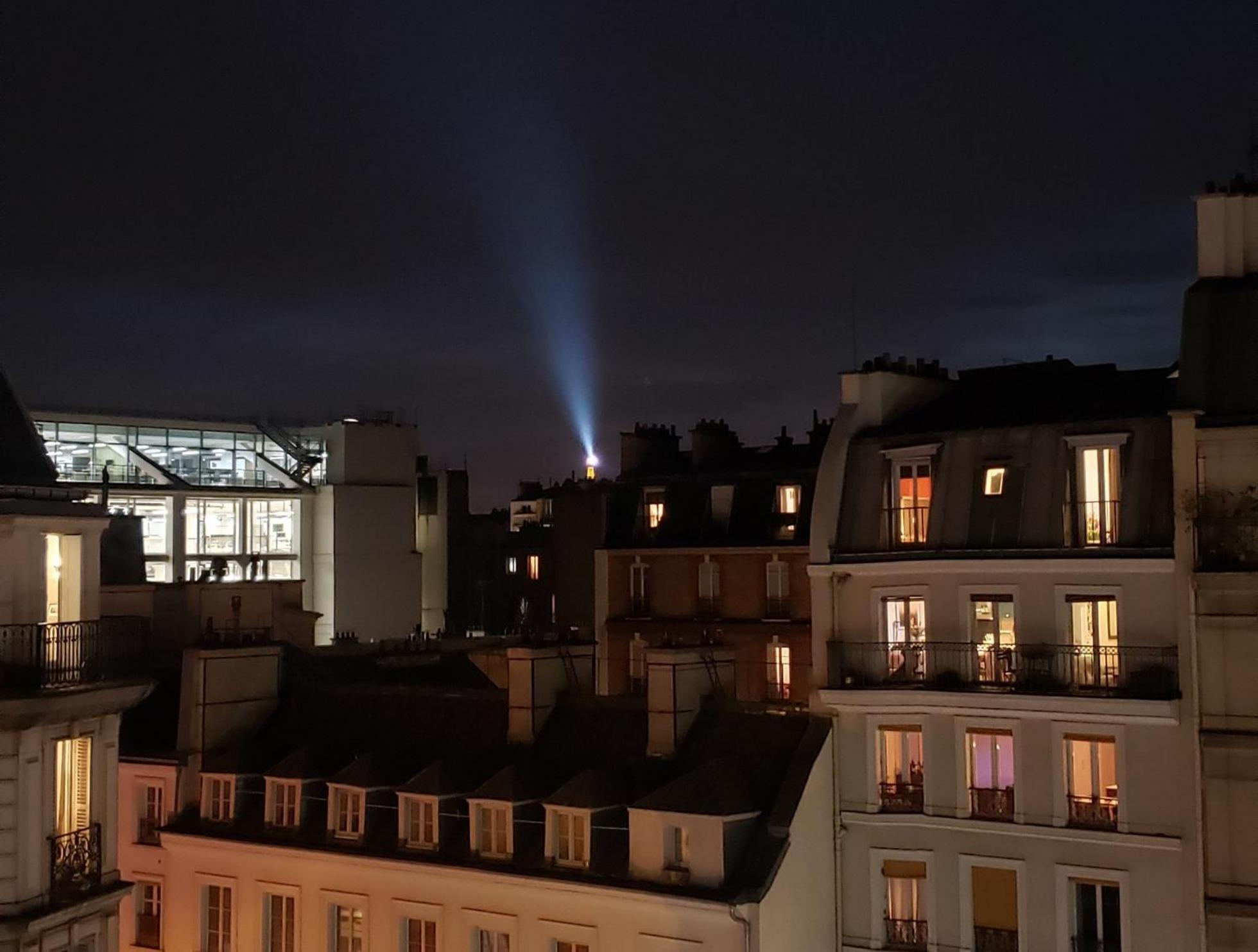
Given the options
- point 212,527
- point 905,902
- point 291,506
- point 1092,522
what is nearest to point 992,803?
point 905,902

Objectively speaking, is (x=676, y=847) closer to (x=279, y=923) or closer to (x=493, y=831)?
(x=493, y=831)

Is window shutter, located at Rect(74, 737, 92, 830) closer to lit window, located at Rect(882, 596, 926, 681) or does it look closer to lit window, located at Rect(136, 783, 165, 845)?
lit window, located at Rect(136, 783, 165, 845)

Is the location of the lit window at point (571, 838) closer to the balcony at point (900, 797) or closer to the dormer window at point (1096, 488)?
the balcony at point (900, 797)

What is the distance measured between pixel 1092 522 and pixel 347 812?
1926 cm

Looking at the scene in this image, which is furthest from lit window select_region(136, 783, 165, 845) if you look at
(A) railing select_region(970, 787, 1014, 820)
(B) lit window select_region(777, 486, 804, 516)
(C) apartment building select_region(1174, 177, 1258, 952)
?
(C) apartment building select_region(1174, 177, 1258, 952)

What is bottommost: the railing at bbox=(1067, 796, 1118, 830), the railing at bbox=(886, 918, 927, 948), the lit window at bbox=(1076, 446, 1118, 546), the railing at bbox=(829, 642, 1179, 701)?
the railing at bbox=(886, 918, 927, 948)

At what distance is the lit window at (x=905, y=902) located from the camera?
3594cm

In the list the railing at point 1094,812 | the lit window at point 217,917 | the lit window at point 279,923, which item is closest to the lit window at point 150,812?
the lit window at point 217,917

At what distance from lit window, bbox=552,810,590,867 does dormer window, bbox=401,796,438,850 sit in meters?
3.40

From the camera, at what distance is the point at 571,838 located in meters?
34.9

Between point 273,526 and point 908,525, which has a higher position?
point 273,526

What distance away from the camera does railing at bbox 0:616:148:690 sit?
24.2m

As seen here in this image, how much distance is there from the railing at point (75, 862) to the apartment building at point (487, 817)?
11.5 meters

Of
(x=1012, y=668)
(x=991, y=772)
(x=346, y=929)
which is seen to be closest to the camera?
(x=1012, y=668)
